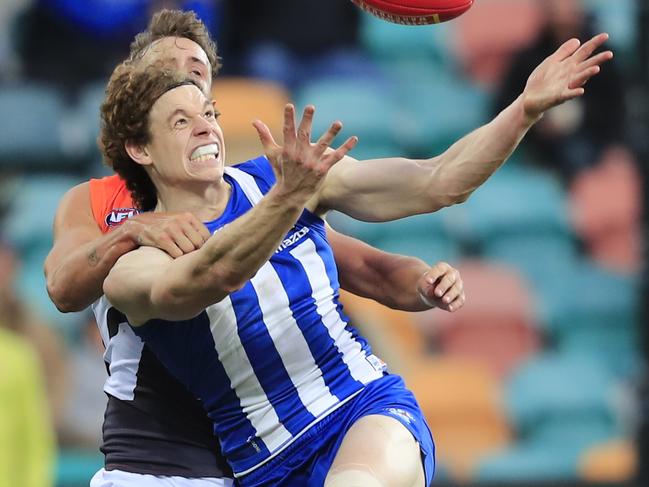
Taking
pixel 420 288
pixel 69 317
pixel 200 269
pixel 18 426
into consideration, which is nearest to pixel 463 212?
pixel 69 317

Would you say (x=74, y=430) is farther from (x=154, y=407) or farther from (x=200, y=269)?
(x=200, y=269)

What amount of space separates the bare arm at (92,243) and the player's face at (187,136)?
18cm

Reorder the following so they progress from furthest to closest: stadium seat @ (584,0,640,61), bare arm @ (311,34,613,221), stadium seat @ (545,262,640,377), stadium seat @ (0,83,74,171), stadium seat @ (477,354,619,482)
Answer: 1. stadium seat @ (584,0,640,61)
2. stadium seat @ (0,83,74,171)
3. stadium seat @ (545,262,640,377)
4. stadium seat @ (477,354,619,482)
5. bare arm @ (311,34,613,221)

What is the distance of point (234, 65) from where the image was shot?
31.2 ft

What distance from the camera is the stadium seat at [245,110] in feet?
29.4

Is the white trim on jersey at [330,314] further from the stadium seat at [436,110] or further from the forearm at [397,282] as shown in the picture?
the stadium seat at [436,110]

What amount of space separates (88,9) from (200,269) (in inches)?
217

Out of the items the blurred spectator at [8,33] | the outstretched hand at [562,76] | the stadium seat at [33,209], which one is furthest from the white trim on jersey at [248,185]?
the blurred spectator at [8,33]

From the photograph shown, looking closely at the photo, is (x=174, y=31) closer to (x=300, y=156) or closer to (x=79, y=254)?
(x=79, y=254)

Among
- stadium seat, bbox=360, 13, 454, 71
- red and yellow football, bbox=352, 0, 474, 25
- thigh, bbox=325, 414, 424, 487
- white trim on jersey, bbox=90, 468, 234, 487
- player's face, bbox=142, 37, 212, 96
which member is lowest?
thigh, bbox=325, 414, 424, 487

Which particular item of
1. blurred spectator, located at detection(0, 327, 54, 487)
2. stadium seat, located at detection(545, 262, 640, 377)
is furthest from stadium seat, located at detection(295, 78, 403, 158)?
blurred spectator, located at detection(0, 327, 54, 487)

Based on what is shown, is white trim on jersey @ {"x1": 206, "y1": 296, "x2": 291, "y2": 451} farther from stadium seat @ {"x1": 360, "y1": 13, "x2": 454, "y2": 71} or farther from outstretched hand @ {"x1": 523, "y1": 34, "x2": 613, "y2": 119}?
stadium seat @ {"x1": 360, "y1": 13, "x2": 454, "y2": 71}

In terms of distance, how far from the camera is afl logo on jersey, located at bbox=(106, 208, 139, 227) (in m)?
5.10

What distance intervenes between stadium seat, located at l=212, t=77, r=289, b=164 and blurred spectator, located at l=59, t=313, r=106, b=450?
1.43m
